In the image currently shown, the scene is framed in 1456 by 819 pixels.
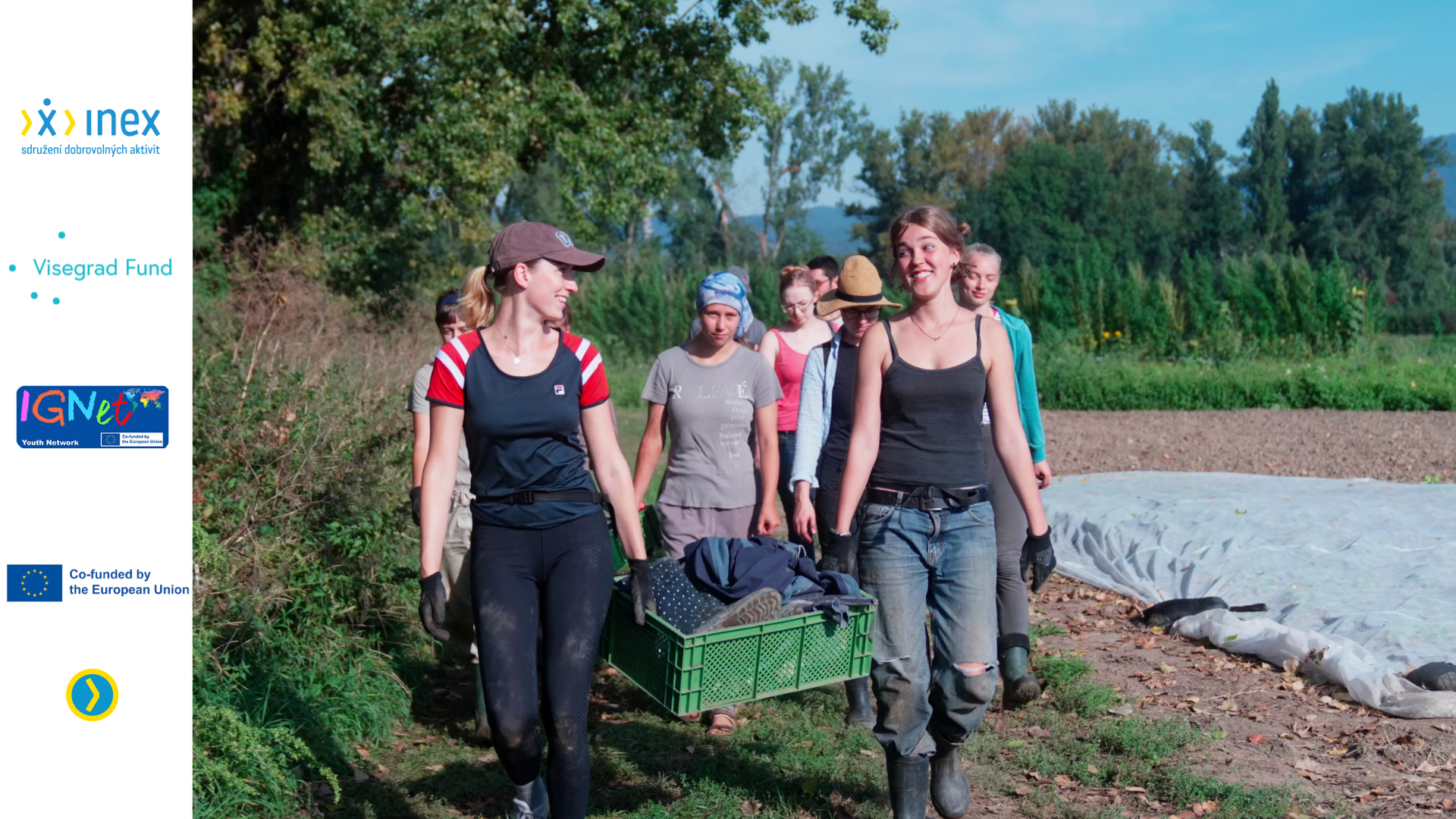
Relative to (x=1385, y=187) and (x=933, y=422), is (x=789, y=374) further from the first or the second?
(x=1385, y=187)

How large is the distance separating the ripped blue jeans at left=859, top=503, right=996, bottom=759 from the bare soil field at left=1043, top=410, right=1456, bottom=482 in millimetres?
8019

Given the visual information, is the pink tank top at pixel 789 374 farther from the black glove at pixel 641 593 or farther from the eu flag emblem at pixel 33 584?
the eu flag emblem at pixel 33 584

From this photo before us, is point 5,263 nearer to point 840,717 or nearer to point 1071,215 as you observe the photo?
point 840,717

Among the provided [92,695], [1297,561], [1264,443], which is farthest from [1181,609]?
[1264,443]

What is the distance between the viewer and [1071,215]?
2308 inches

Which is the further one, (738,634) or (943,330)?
(943,330)

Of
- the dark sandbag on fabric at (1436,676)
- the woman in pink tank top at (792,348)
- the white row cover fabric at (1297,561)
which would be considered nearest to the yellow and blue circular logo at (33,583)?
the woman in pink tank top at (792,348)

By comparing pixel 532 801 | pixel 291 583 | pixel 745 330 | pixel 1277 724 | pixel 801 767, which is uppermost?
pixel 745 330

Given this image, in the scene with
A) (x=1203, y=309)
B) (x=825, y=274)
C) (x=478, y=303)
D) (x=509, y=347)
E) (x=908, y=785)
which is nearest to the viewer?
(x=509, y=347)

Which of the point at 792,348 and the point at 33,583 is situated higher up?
the point at 792,348

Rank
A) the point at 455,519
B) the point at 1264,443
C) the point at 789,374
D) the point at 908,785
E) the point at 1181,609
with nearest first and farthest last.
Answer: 1. the point at 908,785
2. the point at 455,519
3. the point at 789,374
4. the point at 1181,609
5. the point at 1264,443

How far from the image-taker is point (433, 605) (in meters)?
3.61

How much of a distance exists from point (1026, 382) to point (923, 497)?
1.70m

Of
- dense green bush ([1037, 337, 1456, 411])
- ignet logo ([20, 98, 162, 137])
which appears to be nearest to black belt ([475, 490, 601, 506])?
ignet logo ([20, 98, 162, 137])
